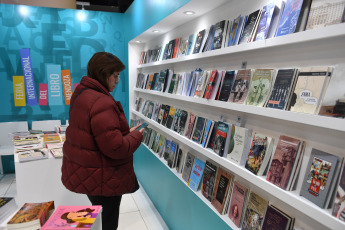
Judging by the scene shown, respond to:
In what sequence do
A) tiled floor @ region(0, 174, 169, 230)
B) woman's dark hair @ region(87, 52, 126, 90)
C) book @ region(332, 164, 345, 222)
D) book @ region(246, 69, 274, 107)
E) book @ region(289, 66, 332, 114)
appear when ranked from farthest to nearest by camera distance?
tiled floor @ region(0, 174, 169, 230)
woman's dark hair @ region(87, 52, 126, 90)
book @ region(246, 69, 274, 107)
book @ region(289, 66, 332, 114)
book @ region(332, 164, 345, 222)

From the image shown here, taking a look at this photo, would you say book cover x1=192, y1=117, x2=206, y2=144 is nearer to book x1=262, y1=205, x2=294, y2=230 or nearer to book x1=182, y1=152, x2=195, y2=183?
book x1=182, y1=152, x2=195, y2=183

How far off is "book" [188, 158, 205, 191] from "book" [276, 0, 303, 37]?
127 cm

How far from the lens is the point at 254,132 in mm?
1592

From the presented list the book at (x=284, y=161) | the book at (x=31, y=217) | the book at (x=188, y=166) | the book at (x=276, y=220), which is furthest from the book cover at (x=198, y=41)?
the book at (x=31, y=217)

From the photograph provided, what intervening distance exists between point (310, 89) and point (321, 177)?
415 mm

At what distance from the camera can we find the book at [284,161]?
1232 mm

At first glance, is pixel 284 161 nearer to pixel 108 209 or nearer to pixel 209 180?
pixel 209 180

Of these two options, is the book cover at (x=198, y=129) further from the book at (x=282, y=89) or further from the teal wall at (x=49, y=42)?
the teal wall at (x=49, y=42)

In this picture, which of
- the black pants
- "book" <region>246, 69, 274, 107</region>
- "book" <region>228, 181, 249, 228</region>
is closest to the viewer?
"book" <region>246, 69, 274, 107</region>

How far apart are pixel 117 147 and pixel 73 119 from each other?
377 mm

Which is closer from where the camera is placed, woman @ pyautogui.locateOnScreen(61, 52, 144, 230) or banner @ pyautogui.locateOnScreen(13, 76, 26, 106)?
woman @ pyautogui.locateOnScreen(61, 52, 144, 230)

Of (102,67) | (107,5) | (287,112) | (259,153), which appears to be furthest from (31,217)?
(107,5)

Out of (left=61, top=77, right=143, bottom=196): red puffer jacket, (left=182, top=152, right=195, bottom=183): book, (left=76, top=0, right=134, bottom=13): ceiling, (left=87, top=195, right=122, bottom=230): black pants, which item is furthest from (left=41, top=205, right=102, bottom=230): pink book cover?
(left=76, top=0, right=134, bottom=13): ceiling

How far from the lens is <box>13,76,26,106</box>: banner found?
4.24m
